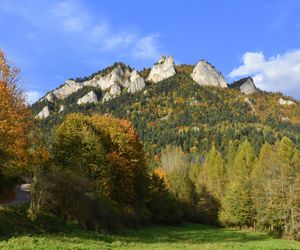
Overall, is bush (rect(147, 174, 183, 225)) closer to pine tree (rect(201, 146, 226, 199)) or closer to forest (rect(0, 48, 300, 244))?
forest (rect(0, 48, 300, 244))

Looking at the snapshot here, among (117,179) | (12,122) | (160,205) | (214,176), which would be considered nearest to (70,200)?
(12,122)

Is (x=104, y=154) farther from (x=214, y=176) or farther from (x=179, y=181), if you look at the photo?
(x=214, y=176)

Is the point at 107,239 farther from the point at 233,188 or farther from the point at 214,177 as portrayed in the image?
the point at 214,177

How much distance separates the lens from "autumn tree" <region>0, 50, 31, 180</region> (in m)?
29.5

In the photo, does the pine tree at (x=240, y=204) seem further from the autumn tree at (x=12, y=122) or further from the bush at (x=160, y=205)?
the autumn tree at (x=12, y=122)

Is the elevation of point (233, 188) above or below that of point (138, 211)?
above

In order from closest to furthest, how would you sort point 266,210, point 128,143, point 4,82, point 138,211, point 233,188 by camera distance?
point 4,82, point 128,143, point 138,211, point 266,210, point 233,188

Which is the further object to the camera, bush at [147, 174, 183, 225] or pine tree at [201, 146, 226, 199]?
pine tree at [201, 146, 226, 199]

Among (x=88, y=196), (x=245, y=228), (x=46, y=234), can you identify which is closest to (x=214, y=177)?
(x=245, y=228)

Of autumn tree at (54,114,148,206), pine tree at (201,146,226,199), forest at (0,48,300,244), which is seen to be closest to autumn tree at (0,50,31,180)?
forest at (0,48,300,244)

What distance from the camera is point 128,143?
5688 centimetres

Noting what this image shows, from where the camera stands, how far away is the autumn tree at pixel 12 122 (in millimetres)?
29542

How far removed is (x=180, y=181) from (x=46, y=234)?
67.7m

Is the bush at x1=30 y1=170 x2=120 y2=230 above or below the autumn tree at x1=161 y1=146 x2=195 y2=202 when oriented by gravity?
below
